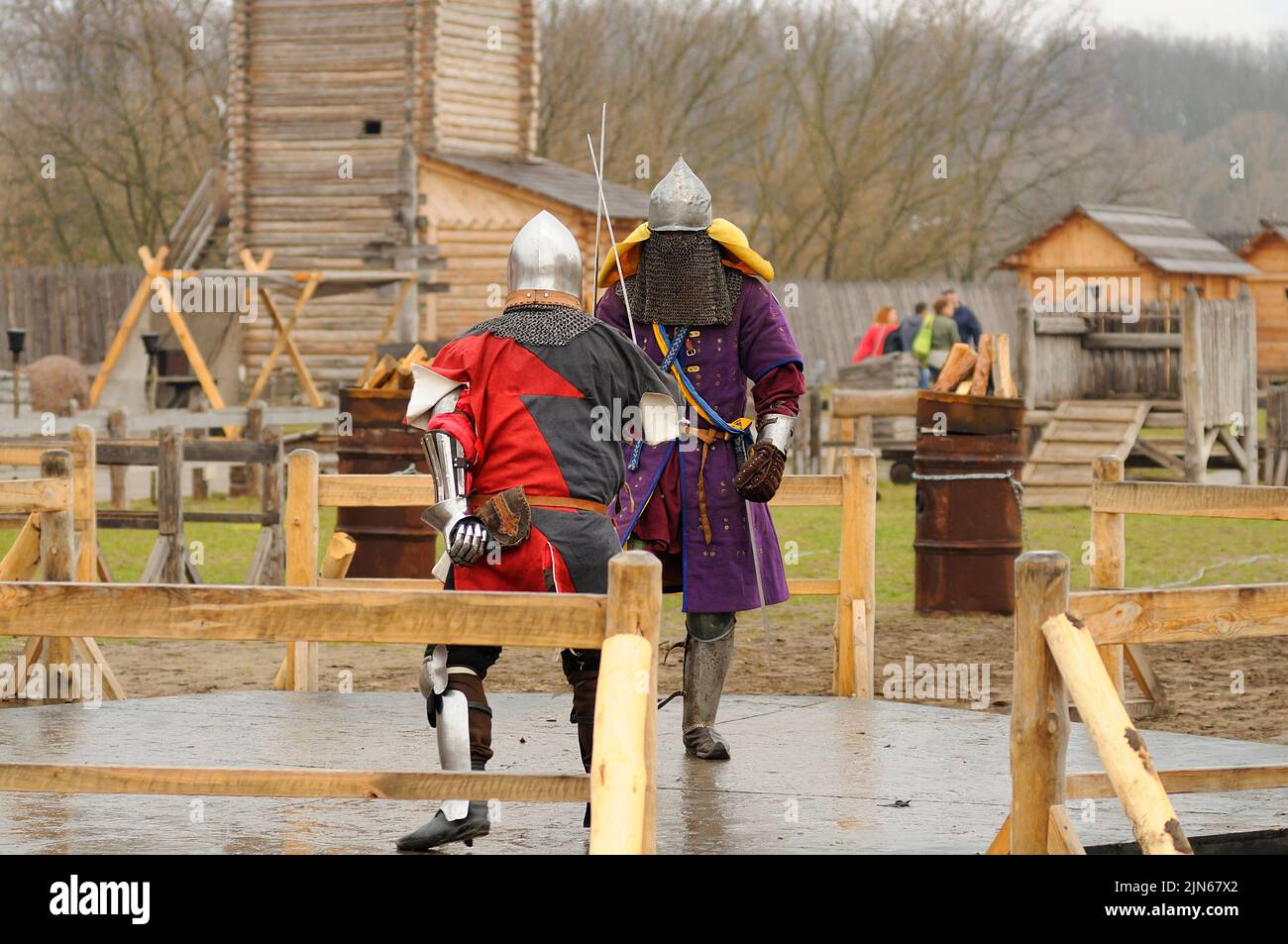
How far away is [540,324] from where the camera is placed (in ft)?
14.5

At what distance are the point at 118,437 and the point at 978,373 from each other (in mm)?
6996

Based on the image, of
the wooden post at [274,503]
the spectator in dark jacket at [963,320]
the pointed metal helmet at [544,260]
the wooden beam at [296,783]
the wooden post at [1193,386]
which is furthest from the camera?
the spectator in dark jacket at [963,320]

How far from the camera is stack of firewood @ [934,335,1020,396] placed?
32.8ft

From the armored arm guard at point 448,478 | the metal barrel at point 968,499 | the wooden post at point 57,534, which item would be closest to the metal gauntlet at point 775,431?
the armored arm guard at point 448,478

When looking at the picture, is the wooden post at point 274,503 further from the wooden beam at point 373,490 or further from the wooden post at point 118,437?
the wooden beam at point 373,490

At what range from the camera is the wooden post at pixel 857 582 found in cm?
656

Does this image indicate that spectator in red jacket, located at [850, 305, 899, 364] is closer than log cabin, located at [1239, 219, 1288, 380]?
Yes

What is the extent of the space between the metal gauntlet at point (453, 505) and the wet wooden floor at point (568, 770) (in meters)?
0.72

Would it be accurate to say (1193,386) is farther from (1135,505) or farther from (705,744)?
(705,744)

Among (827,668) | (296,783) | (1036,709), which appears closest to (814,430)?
(827,668)

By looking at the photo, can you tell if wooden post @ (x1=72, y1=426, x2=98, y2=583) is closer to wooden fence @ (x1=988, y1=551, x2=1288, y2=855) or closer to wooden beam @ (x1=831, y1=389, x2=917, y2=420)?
wooden fence @ (x1=988, y1=551, x2=1288, y2=855)

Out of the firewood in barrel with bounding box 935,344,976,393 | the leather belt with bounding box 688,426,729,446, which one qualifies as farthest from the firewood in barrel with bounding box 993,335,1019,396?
the leather belt with bounding box 688,426,729,446

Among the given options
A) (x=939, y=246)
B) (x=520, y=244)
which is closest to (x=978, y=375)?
(x=520, y=244)

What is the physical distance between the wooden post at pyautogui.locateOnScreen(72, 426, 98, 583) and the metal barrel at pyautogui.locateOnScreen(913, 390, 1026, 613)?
4.45m
